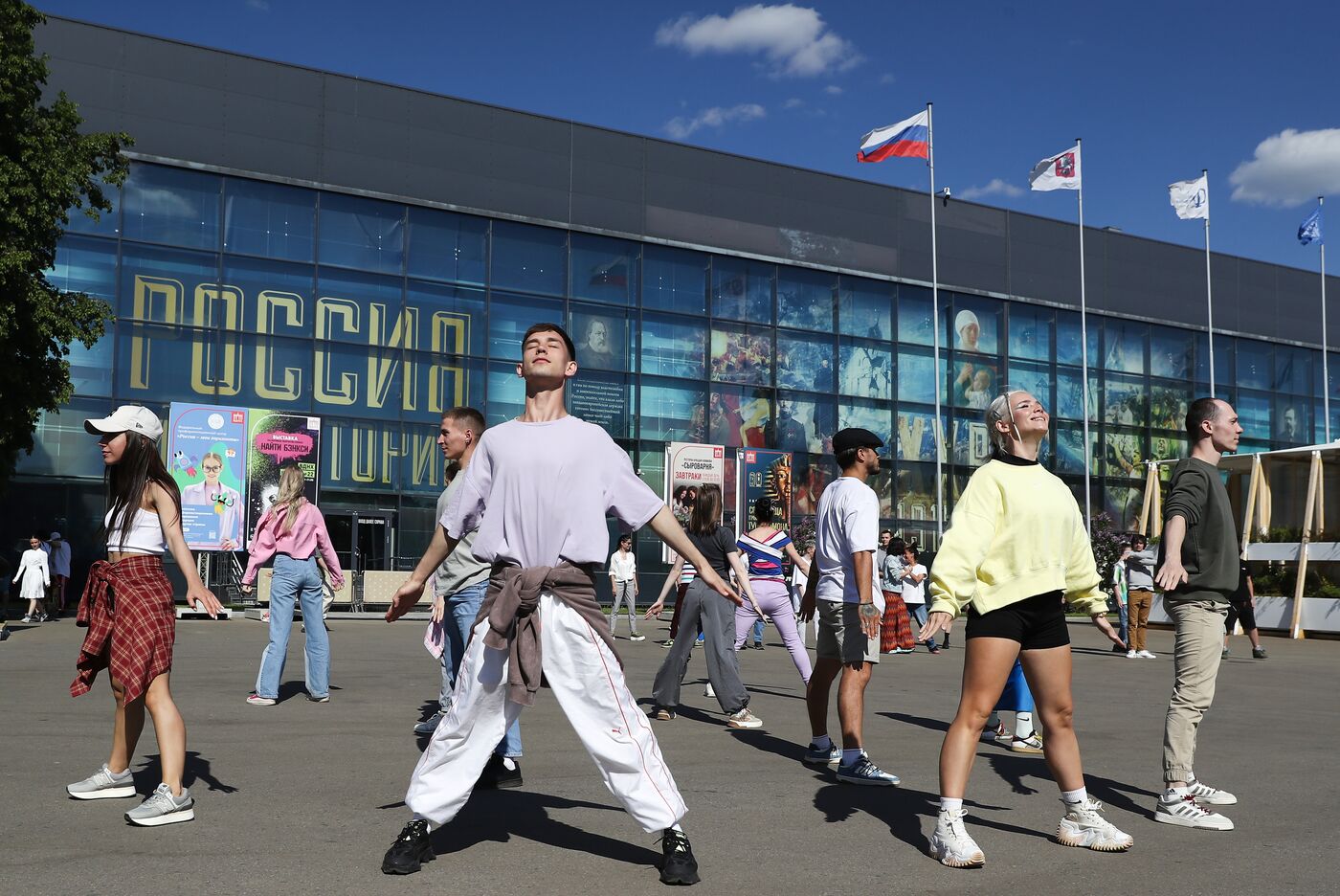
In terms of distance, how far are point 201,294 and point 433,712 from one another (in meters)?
27.3

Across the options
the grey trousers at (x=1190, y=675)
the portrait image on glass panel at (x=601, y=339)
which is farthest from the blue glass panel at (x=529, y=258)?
the grey trousers at (x=1190, y=675)

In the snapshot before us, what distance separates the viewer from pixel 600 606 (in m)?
6.04

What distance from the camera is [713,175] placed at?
4088 cm

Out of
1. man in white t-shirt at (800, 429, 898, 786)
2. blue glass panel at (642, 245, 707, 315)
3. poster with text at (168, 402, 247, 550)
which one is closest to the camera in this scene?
man in white t-shirt at (800, 429, 898, 786)

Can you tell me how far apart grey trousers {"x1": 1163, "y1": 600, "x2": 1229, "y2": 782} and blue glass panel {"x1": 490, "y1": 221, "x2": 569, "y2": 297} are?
32657 mm

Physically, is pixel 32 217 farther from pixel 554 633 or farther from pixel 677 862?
pixel 677 862

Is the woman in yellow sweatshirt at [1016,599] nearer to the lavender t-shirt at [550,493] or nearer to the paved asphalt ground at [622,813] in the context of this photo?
the paved asphalt ground at [622,813]

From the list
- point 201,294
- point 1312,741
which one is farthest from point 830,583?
point 201,294

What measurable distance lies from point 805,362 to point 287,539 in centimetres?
3313

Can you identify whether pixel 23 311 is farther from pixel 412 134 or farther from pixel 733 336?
pixel 733 336

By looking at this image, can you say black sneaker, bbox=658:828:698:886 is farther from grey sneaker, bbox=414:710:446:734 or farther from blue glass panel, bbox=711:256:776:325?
blue glass panel, bbox=711:256:776:325

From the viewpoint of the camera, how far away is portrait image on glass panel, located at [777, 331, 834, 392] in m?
42.1

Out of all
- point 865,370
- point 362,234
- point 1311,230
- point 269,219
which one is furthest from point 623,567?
point 1311,230

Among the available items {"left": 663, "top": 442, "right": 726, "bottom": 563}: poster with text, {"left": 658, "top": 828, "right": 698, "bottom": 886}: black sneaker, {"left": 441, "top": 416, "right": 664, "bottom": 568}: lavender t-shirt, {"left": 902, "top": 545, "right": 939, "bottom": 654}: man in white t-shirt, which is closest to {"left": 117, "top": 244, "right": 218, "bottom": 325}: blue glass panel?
{"left": 663, "top": 442, "right": 726, "bottom": 563}: poster with text
